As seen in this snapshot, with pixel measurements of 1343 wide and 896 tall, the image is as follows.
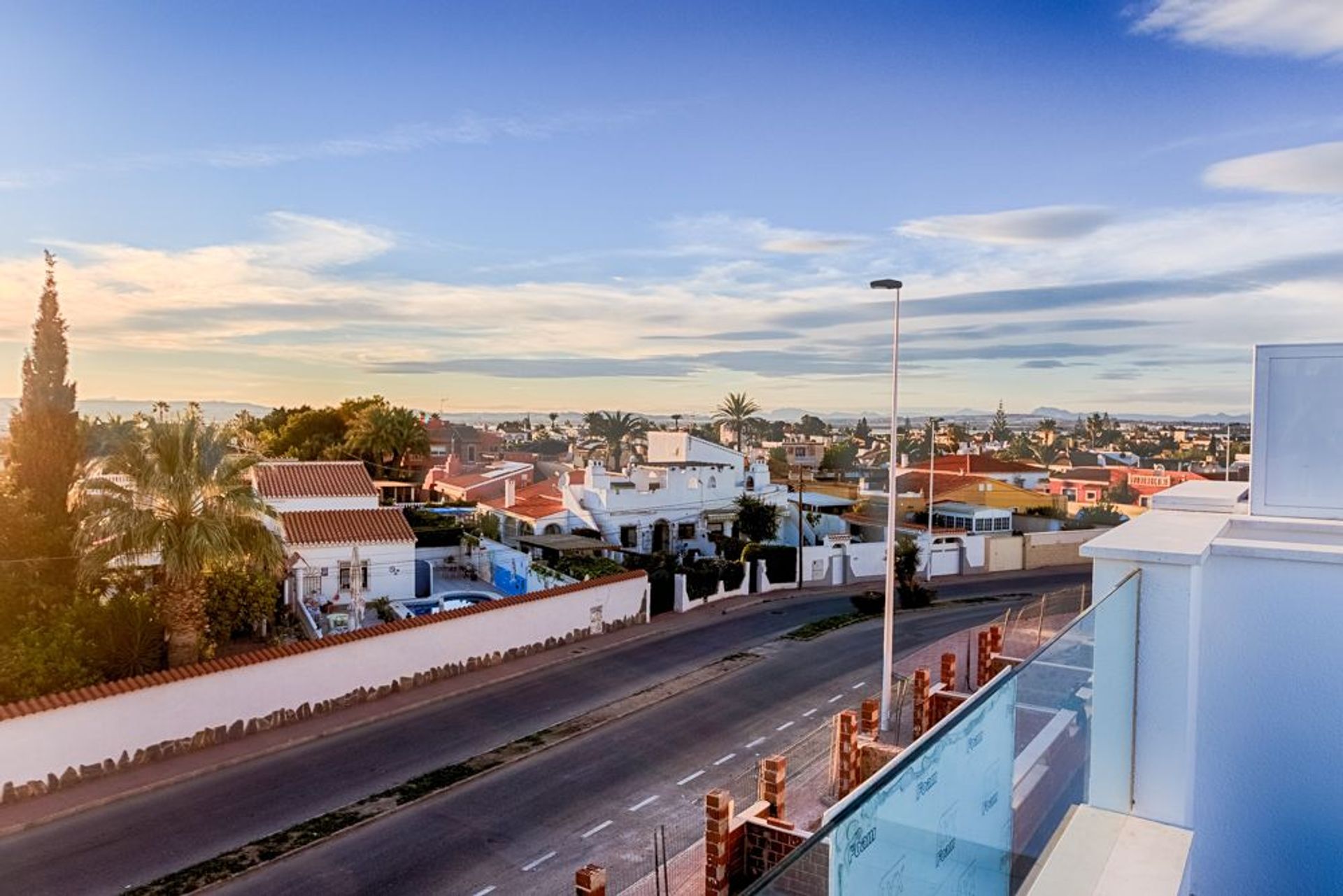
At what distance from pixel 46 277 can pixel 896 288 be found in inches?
851

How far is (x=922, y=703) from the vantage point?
1597 centimetres

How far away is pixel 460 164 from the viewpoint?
2297 centimetres

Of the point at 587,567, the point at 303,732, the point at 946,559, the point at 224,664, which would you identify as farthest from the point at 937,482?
the point at 224,664

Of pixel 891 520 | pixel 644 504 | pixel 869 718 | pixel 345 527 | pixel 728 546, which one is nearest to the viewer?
pixel 869 718

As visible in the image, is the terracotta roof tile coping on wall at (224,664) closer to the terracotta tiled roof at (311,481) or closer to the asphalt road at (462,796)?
the asphalt road at (462,796)

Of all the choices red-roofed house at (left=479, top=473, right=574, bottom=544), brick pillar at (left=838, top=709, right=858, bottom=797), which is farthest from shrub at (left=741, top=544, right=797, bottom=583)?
brick pillar at (left=838, top=709, right=858, bottom=797)

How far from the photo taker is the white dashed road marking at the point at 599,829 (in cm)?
1302

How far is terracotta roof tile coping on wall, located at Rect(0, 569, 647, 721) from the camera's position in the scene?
46.5ft

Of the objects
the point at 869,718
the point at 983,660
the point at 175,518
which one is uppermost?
the point at 175,518

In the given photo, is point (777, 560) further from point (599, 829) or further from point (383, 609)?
point (599, 829)

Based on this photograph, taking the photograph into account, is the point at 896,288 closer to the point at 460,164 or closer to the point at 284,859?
the point at 460,164

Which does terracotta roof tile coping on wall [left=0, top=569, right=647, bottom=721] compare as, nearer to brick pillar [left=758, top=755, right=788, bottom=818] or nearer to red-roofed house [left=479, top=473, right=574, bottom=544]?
brick pillar [left=758, top=755, right=788, bottom=818]

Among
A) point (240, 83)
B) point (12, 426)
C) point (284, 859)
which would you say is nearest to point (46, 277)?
point (12, 426)

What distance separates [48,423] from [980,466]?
172ft
